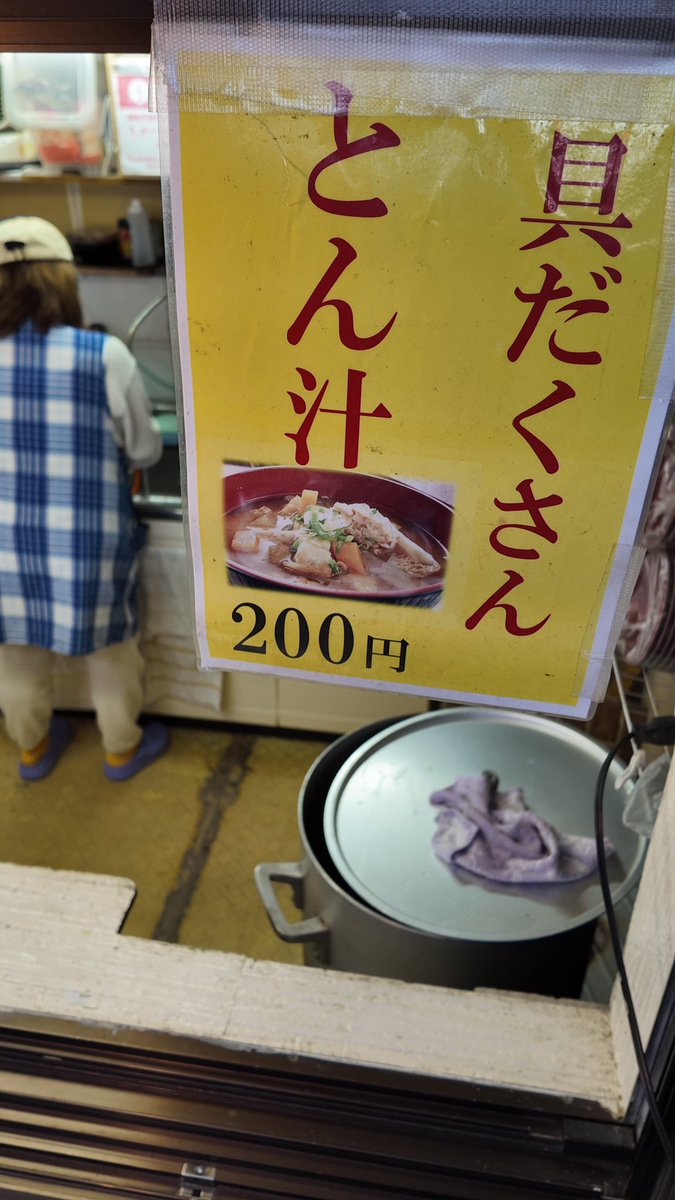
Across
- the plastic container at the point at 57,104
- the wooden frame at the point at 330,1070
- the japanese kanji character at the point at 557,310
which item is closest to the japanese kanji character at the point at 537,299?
the japanese kanji character at the point at 557,310

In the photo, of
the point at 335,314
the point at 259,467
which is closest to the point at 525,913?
the point at 259,467

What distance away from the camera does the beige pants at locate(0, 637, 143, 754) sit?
2826 mm

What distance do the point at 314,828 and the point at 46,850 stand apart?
4.21 ft

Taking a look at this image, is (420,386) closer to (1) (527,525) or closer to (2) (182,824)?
(1) (527,525)

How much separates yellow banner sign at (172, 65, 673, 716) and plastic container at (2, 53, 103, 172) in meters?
2.63

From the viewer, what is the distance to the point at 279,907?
1.55 meters

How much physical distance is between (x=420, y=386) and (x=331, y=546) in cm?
19

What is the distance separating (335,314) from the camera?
784 millimetres

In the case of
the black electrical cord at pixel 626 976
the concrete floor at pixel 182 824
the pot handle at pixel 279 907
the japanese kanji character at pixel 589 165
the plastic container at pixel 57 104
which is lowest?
the concrete floor at pixel 182 824

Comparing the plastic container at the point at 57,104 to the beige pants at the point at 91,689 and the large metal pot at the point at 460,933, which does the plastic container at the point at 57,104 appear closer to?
the beige pants at the point at 91,689

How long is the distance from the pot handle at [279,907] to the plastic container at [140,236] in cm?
251

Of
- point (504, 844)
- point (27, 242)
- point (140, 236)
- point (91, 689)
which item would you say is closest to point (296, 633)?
point (504, 844)

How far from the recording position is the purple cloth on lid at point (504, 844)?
1.42 m

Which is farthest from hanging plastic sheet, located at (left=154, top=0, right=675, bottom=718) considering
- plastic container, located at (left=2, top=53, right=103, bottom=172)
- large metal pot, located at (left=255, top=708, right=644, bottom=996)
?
plastic container, located at (left=2, top=53, right=103, bottom=172)
